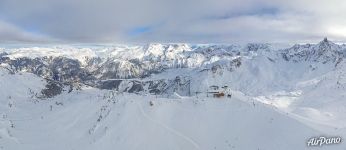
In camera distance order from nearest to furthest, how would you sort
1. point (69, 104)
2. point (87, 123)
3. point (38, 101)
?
point (87, 123) < point (69, 104) < point (38, 101)

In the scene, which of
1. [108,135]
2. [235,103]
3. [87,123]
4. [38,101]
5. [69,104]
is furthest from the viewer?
[38,101]

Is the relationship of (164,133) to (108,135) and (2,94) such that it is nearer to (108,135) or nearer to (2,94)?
(108,135)

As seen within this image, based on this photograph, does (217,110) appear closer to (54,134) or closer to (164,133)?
(164,133)

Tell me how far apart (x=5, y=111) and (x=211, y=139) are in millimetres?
23403

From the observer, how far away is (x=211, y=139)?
37.5 metres

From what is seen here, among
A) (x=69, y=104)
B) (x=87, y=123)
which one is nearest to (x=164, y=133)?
(x=87, y=123)

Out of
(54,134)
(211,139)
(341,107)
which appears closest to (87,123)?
(54,134)

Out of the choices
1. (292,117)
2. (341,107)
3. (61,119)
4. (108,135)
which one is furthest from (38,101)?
(341,107)

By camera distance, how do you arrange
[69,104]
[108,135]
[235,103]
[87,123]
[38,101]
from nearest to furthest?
1. [108,135]
2. [87,123]
3. [235,103]
4. [69,104]
5. [38,101]

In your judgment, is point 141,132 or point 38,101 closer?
point 141,132

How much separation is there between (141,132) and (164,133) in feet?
6.48

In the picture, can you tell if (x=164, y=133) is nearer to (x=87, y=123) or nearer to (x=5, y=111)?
(x=87, y=123)

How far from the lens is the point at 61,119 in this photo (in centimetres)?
4225

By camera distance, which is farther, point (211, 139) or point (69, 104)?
point (69, 104)
